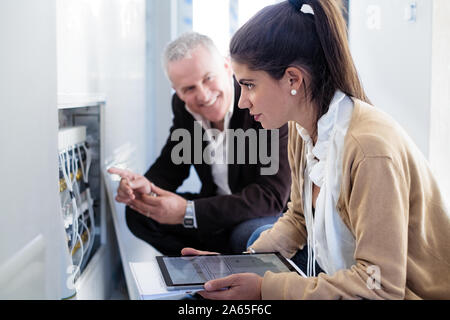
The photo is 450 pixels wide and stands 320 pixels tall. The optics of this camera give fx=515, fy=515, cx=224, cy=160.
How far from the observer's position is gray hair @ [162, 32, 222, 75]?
5.15 feet

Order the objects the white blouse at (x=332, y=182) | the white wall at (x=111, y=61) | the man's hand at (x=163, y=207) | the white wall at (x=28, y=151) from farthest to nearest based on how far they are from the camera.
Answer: the man's hand at (x=163, y=207)
the white wall at (x=111, y=61)
the white blouse at (x=332, y=182)
the white wall at (x=28, y=151)

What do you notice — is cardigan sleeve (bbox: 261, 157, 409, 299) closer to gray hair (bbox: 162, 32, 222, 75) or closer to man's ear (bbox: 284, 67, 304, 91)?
man's ear (bbox: 284, 67, 304, 91)

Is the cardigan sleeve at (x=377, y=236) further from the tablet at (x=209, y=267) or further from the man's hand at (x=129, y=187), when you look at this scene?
the man's hand at (x=129, y=187)

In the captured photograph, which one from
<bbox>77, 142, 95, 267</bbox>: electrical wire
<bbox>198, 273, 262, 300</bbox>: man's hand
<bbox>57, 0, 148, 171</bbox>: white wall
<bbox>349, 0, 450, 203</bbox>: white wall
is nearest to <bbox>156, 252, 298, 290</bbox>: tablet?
<bbox>198, 273, 262, 300</bbox>: man's hand

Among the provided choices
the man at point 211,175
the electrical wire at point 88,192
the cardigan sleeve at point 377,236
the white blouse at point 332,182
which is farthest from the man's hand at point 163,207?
the cardigan sleeve at point 377,236

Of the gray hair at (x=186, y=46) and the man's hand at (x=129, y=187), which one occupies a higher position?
the gray hair at (x=186, y=46)

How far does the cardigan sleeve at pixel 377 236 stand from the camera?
0.70 metres

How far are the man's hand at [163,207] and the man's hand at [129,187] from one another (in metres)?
0.02

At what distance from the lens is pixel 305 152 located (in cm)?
98

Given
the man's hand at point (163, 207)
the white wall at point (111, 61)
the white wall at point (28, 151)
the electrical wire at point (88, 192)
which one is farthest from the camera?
the man's hand at point (163, 207)

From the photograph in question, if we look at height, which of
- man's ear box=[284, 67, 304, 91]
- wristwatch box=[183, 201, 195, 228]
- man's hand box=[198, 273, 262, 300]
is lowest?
wristwatch box=[183, 201, 195, 228]

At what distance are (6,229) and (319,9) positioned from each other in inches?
22.6

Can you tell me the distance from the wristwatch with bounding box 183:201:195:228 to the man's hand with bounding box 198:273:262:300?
0.77 m
